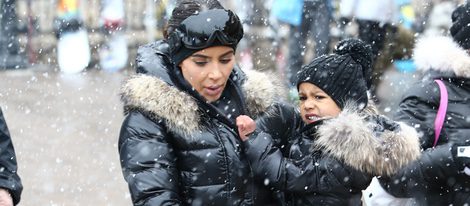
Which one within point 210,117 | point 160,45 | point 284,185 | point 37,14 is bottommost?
point 37,14

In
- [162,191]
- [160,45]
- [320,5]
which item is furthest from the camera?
[320,5]

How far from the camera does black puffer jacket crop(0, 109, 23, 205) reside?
404 cm

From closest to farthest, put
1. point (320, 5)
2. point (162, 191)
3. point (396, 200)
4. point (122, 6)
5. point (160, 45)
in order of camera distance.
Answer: point (162, 191), point (160, 45), point (396, 200), point (320, 5), point (122, 6)

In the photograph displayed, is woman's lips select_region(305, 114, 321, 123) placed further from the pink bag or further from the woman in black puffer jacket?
the pink bag

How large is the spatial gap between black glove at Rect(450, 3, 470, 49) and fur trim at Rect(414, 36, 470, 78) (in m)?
0.04

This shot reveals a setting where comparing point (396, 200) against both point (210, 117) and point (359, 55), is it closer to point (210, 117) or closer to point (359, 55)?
point (359, 55)

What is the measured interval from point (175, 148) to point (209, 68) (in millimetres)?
300

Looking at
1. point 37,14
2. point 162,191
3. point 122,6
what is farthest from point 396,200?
point 37,14

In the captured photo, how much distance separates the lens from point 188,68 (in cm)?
349

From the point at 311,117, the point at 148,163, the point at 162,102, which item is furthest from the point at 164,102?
the point at 311,117

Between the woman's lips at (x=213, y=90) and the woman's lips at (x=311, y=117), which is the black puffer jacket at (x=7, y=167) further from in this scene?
the woman's lips at (x=311, y=117)

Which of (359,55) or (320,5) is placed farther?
(320,5)

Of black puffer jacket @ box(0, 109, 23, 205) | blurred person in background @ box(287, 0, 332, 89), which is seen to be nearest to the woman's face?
black puffer jacket @ box(0, 109, 23, 205)

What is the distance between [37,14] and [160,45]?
11232mm
